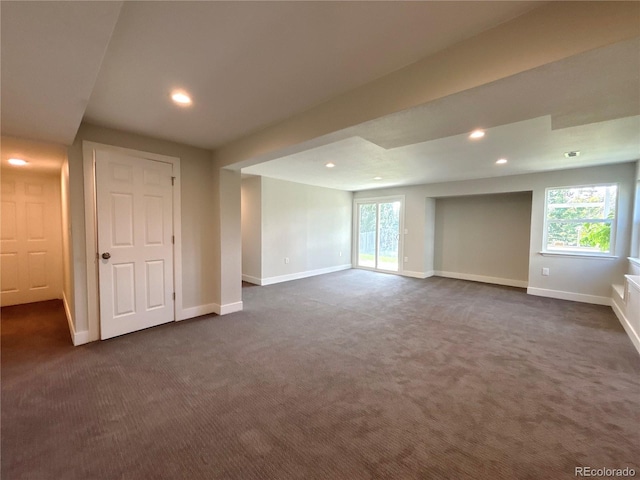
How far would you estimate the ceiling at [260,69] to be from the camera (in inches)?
52.7

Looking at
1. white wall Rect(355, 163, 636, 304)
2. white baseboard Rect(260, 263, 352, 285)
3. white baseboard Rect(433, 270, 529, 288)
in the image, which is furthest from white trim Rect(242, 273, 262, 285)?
white wall Rect(355, 163, 636, 304)

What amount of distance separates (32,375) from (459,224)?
7.59m

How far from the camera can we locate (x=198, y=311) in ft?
12.6

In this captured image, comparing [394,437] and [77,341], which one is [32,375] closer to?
[77,341]

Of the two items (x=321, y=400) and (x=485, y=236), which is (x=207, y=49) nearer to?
(x=321, y=400)

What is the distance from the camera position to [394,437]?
168 cm

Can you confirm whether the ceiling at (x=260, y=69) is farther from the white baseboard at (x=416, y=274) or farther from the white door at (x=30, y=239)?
the white baseboard at (x=416, y=274)

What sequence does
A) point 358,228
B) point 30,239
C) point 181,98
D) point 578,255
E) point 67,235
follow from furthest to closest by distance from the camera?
point 358,228
point 578,255
point 30,239
point 67,235
point 181,98

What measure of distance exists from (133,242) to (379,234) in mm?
5873

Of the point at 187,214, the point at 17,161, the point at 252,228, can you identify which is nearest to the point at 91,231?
the point at 187,214

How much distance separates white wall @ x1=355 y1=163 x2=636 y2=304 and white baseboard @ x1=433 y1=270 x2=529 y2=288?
2.38 ft

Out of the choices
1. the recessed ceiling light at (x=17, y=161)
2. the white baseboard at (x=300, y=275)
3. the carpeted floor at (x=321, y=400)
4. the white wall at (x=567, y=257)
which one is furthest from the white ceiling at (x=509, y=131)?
the recessed ceiling light at (x=17, y=161)

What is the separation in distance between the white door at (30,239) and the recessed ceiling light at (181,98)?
12.8 ft

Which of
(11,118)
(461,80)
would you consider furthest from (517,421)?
(11,118)
